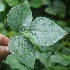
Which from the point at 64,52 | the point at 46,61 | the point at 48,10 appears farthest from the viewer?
the point at 48,10

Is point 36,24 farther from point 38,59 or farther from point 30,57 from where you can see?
point 38,59

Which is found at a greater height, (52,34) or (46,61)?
(52,34)

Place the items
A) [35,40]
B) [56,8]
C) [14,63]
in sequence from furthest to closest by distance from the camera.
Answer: [56,8] < [14,63] < [35,40]

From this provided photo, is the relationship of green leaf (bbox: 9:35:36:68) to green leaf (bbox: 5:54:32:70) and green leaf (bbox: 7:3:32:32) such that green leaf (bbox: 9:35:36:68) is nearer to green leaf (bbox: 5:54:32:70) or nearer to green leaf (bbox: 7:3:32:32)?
green leaf (bbox: 7:3:32:32)

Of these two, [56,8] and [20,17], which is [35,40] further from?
[56,8]

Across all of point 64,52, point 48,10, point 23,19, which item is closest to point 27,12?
point 23,19

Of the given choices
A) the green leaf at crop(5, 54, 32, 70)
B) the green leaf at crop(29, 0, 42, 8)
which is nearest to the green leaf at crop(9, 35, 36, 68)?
the green leaf at crop(5, 54, 32, 70)

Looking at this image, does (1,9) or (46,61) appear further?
(1,9)

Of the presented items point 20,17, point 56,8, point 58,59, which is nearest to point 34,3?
point 56,8
